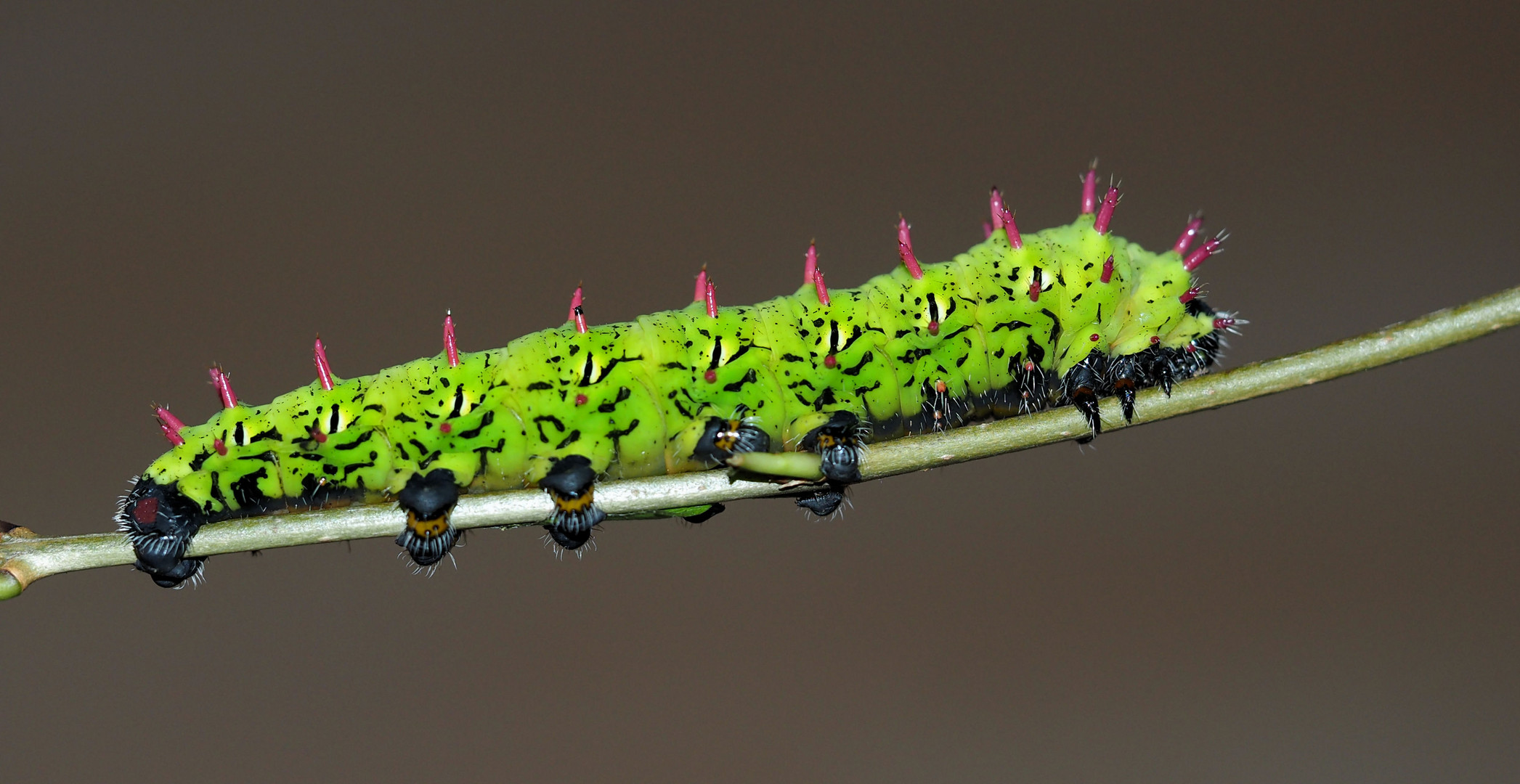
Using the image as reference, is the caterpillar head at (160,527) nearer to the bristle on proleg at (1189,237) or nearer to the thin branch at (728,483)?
the thin branch at (728,483)

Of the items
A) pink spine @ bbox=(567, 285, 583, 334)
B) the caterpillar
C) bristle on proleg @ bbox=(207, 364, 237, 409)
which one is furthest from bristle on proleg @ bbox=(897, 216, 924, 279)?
bristle on proleg @ bbox=(207, 364, 237, 409)

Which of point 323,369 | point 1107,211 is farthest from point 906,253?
point 323,369

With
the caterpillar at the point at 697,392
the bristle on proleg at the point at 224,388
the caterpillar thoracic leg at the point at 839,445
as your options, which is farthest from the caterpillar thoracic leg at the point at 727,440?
the bristle on proleg at the point at 224,388

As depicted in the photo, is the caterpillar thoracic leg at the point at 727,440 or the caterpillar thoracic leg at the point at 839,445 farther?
the caterpillar thoracic leg at the point at 727,440

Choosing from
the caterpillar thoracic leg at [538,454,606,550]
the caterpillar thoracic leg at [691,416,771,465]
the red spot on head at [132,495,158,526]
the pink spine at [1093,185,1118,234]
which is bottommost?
the caterpillar thoracic leg at [538,454,606,550]

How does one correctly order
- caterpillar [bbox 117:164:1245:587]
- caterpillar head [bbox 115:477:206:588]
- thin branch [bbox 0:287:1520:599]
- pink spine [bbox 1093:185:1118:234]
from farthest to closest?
pink spine [bbox 1093:185:1118:234] < caterpillar [bbox 117:164:1245:587] < caterpillar head [bbox 115:477:206:588] < thin branch [bbox 0:287:1520:599]

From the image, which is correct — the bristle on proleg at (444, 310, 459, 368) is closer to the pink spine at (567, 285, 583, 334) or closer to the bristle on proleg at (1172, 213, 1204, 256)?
the pink spine at (567, 285, 583, 334)

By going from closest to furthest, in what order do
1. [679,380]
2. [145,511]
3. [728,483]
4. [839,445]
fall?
[728,483]
[145,511]
[839,445]
[679,380]

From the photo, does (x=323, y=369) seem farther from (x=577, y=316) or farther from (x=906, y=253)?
(x=906, y=253)

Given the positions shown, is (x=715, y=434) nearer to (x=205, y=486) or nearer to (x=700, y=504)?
(x=700, y=504)
